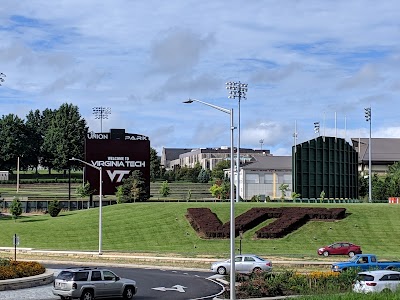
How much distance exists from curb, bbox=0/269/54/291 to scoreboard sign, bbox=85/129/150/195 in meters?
61.7

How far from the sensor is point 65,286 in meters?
31.2

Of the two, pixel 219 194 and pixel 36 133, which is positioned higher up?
pixel 36 133

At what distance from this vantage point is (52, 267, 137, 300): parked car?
31.1 meters

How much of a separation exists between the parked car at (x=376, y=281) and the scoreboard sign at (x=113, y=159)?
228 feet

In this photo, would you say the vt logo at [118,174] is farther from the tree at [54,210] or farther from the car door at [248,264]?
the car door at [248,264]

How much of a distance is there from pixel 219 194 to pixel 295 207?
3732 cm

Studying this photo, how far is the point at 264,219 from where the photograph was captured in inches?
2916

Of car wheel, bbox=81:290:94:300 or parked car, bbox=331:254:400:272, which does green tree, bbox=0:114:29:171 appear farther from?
car wheel, bbox=81:290:94:300

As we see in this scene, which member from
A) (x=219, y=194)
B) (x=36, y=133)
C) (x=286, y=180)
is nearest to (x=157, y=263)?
(x=219, y=194)

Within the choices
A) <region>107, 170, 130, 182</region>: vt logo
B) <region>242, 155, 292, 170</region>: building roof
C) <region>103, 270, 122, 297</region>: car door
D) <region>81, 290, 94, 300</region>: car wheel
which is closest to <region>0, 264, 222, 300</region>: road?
<region>103, 270, 122, 297</region>: car door

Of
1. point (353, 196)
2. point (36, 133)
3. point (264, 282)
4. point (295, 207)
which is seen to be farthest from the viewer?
point (36, 133)

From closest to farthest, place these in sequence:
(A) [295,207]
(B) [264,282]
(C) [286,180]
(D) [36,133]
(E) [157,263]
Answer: (B) [264,282]
(E) [157,263]
(A) [295,207]
(C) [286,180]
(D) [36,133]

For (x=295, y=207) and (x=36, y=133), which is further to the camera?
(x=36, y=133)

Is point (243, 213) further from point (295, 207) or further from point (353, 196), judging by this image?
point (353, 196)
